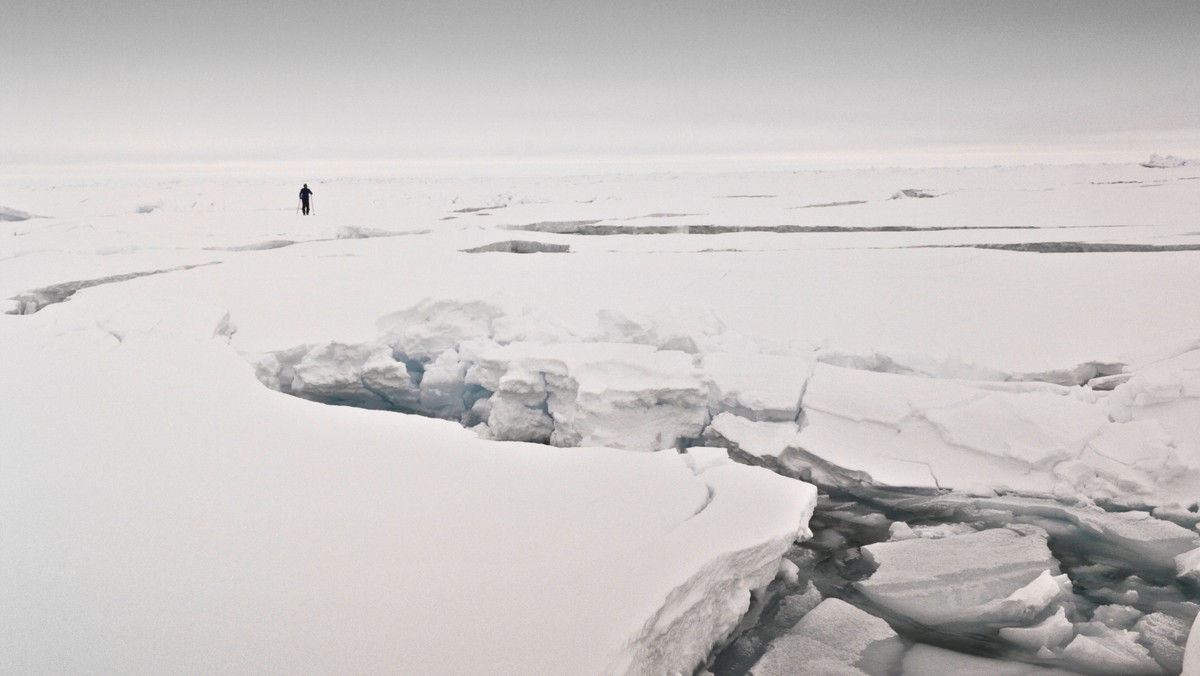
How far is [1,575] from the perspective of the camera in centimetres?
237

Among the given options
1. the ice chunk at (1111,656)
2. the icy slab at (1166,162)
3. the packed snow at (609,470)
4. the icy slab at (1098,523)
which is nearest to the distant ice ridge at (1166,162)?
the icy slab at (1166,162)

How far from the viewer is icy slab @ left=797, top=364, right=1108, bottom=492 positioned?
3768mm

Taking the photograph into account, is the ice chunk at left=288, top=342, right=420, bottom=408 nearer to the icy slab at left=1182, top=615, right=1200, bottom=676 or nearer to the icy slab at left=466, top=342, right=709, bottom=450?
the icy slab at left=466, top=342, right=709, bottom=450

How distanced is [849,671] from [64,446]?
325cm

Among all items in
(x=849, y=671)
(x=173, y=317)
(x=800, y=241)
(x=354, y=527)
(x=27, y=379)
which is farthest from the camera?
(x=800, y=241)

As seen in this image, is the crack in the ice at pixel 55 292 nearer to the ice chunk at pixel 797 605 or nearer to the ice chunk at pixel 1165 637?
the ice chunk at pixel 797 605

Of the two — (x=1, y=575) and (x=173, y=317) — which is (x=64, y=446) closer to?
(x=1, y=575)

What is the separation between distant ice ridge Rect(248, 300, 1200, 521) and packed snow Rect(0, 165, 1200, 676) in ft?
0.06

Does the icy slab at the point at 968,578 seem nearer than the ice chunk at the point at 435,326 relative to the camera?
Yes

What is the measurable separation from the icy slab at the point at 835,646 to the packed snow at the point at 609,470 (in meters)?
0.01

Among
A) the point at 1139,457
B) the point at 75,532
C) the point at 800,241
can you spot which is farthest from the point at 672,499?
the point at 800,241

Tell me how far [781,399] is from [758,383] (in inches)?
7.7

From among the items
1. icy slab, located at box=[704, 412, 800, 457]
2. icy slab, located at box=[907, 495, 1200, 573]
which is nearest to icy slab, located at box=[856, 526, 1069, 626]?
icy slab, located at box=[907, 495, 1200, 573]

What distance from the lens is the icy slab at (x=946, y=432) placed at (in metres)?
3.77
